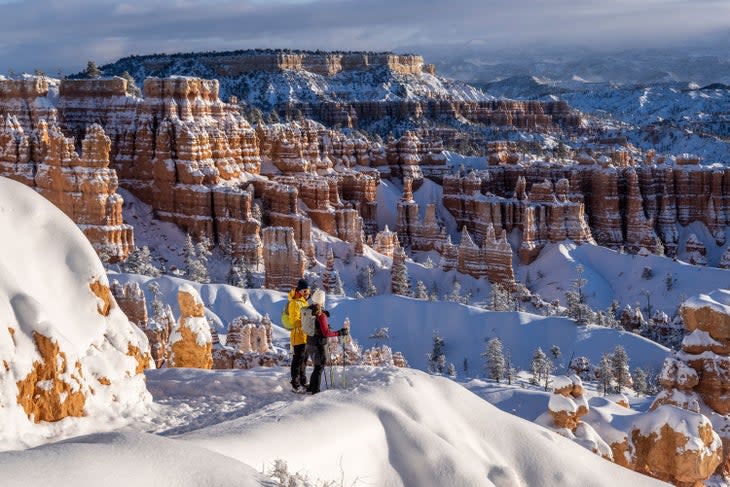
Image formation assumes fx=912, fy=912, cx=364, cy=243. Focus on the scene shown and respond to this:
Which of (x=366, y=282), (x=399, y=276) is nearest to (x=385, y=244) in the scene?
(x=399, y=276)

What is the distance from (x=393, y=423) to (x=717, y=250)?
54.6m

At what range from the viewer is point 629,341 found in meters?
33.3

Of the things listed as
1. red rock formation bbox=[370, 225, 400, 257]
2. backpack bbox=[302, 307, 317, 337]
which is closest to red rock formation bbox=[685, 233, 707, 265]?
red rock formation bbox=[370, 225, 400, 257]

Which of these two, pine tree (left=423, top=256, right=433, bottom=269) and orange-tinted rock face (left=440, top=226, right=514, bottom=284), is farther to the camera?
pine tree (left=423, top=256, right=433, bottom=269)

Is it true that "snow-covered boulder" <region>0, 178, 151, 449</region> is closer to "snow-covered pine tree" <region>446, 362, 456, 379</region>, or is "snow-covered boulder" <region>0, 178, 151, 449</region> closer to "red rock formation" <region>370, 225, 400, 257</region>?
"snow-covered pine tree" <region>446, 362, 456, 379</region>

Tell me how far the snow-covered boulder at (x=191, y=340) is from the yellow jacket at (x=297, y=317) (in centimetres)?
641

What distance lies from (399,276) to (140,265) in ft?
39.8

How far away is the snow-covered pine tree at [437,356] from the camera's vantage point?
101ft

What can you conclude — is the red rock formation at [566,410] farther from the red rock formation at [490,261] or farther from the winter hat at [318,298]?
the red rock formation at [490,261]

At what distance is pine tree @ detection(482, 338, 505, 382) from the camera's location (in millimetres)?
28955

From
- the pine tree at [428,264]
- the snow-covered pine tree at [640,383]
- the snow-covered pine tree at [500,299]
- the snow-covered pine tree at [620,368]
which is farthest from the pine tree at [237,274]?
the snow-covered pine tree at [640,383]

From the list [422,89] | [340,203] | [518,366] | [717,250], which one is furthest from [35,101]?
[422,89]

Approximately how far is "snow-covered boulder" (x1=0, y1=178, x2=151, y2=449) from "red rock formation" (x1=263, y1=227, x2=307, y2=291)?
1058 inches

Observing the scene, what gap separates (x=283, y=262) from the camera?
40406 millimetres
